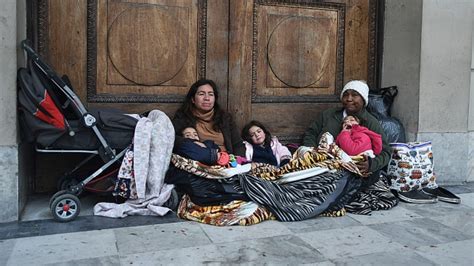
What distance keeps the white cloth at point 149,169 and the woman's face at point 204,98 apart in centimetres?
51

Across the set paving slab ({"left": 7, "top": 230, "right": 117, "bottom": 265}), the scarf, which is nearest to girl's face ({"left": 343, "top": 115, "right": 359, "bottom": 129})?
the scarf

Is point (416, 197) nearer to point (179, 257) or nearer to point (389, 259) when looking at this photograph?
point (389, 259)

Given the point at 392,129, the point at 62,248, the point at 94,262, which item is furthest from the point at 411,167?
the point at 62,248

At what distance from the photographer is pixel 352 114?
440 cm

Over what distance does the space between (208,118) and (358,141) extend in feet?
4.44

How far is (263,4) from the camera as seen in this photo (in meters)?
4.60

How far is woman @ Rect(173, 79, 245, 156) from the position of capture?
13.7ft

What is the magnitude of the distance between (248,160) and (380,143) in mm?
1183

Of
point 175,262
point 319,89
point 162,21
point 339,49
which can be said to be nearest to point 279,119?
point 319,89

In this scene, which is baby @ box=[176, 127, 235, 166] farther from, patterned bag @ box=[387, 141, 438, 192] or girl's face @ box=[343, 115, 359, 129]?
patterned bag @ box=[387, 141, 438, 192]

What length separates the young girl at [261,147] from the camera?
418 centimetres

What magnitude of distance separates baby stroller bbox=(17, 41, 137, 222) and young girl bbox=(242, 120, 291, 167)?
44.5 inches

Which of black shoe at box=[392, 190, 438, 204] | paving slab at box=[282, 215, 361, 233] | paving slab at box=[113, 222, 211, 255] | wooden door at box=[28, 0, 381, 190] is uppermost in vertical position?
wooden door at box=[28, 0, 381, 190]

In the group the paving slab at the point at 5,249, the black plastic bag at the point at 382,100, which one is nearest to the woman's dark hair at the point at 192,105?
the black plastic bag at the point at 382,100
